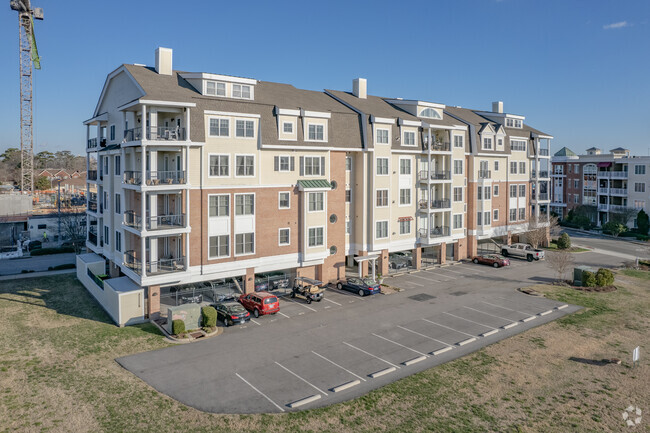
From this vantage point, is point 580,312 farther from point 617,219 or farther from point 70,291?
point 617,219

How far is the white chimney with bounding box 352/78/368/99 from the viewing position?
47406 mm

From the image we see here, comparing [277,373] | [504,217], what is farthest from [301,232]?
[504,217]

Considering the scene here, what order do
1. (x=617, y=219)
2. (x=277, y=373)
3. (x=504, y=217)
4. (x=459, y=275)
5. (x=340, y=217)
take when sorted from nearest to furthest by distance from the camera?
(x=277, y=373), (x=340, y=217), (x=459, y=275), (x=504, y=217), (x=617, y=219)

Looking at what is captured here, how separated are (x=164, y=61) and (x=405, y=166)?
23843 mm

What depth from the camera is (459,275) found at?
147ft

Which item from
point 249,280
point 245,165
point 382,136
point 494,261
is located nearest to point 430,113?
point 382,136

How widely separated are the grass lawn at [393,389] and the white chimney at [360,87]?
28997mm

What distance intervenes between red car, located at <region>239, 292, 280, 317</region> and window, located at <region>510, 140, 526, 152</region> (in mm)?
39868

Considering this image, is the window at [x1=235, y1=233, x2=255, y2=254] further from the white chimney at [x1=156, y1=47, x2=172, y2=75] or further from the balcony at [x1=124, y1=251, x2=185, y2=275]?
the white chimney at [x1=156, y1=47, x2=172, y2=75]

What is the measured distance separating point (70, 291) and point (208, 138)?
60.0 feet

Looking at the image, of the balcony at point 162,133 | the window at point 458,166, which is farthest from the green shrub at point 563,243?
the balcony at point 162,133

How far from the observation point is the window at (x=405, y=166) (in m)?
44.7

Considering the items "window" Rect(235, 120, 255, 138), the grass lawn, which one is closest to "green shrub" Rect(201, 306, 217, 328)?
the grass lawn

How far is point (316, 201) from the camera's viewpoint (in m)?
38.2
